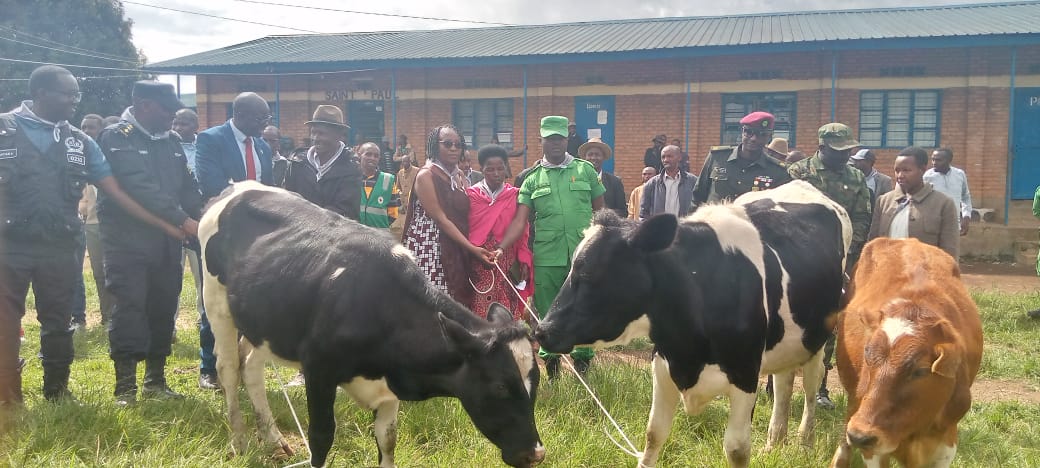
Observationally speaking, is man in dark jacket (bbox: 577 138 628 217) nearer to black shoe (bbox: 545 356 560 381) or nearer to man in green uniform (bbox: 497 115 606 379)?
man in green uniform (bbox: 497 115 606 379)

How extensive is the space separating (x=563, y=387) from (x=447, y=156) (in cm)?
177

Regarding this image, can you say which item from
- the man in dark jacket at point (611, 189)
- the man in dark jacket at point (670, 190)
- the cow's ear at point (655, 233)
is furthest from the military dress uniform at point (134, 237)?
the man in dark jacket at point (670, 190)

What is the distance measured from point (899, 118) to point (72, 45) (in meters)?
27.4

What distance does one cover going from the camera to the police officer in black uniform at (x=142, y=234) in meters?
5.22

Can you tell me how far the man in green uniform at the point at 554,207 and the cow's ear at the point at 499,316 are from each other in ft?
5.90

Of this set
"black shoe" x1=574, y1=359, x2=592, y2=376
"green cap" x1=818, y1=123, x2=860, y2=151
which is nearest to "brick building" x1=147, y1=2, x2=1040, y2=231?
"green cap" x1=818, y1=123, x2=860, y2=151

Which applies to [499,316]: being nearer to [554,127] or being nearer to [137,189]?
[554,127]

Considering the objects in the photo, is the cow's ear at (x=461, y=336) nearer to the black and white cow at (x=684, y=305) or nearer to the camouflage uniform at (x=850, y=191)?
the black and white cow at (x=684, y=305)

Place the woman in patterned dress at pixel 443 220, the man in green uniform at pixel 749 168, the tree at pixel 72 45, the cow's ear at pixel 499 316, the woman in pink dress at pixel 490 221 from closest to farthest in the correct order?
the cow's ear at pixel 499 316
the woman in patterned dress at pixel 443 220
the woman in pink dress at pixel 490 221
the man in green uniform at pixel 749 168
the tree at pixel 72 45

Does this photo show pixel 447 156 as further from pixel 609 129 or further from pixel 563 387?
pixel 609 129

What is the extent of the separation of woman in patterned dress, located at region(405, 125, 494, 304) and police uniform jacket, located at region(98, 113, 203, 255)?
63.7 inches

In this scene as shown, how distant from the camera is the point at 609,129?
1872cm

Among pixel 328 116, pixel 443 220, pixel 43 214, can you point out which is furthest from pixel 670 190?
pixel 43 214

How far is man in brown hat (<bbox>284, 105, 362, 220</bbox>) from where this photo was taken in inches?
227
